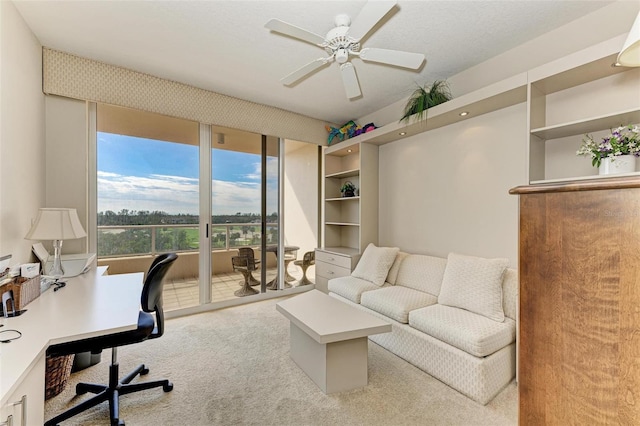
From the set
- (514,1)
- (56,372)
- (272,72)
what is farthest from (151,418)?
(514,1)

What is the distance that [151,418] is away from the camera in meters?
1.75

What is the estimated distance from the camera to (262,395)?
1.98m

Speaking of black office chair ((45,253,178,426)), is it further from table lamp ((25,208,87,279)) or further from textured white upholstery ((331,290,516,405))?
textured white upholstery ((331,290,516,405))

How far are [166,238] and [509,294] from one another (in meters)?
3.66

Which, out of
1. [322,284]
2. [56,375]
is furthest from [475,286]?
[56,375]

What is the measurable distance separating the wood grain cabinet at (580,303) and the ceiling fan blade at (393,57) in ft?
5.06

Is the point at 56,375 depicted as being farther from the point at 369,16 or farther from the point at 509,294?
the point at 509,294

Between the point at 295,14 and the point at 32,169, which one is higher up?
the point at 295,14

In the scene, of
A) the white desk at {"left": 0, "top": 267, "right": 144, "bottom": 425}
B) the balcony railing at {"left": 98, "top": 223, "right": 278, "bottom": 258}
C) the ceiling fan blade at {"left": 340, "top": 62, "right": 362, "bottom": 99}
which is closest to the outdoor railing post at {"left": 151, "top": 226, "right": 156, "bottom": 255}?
the balcony railing at {"left": 98, "top": 223, "right": 278, "bottom": 258}

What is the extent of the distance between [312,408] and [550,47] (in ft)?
11.0

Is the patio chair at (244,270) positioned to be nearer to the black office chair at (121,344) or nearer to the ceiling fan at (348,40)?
the black office chair at (121,344)

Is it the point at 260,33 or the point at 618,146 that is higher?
the point at 260,33

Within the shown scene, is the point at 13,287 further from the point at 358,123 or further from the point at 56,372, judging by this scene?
the point at 358,123

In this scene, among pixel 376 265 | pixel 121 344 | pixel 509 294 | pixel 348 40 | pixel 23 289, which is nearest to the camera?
pixel 23 289
